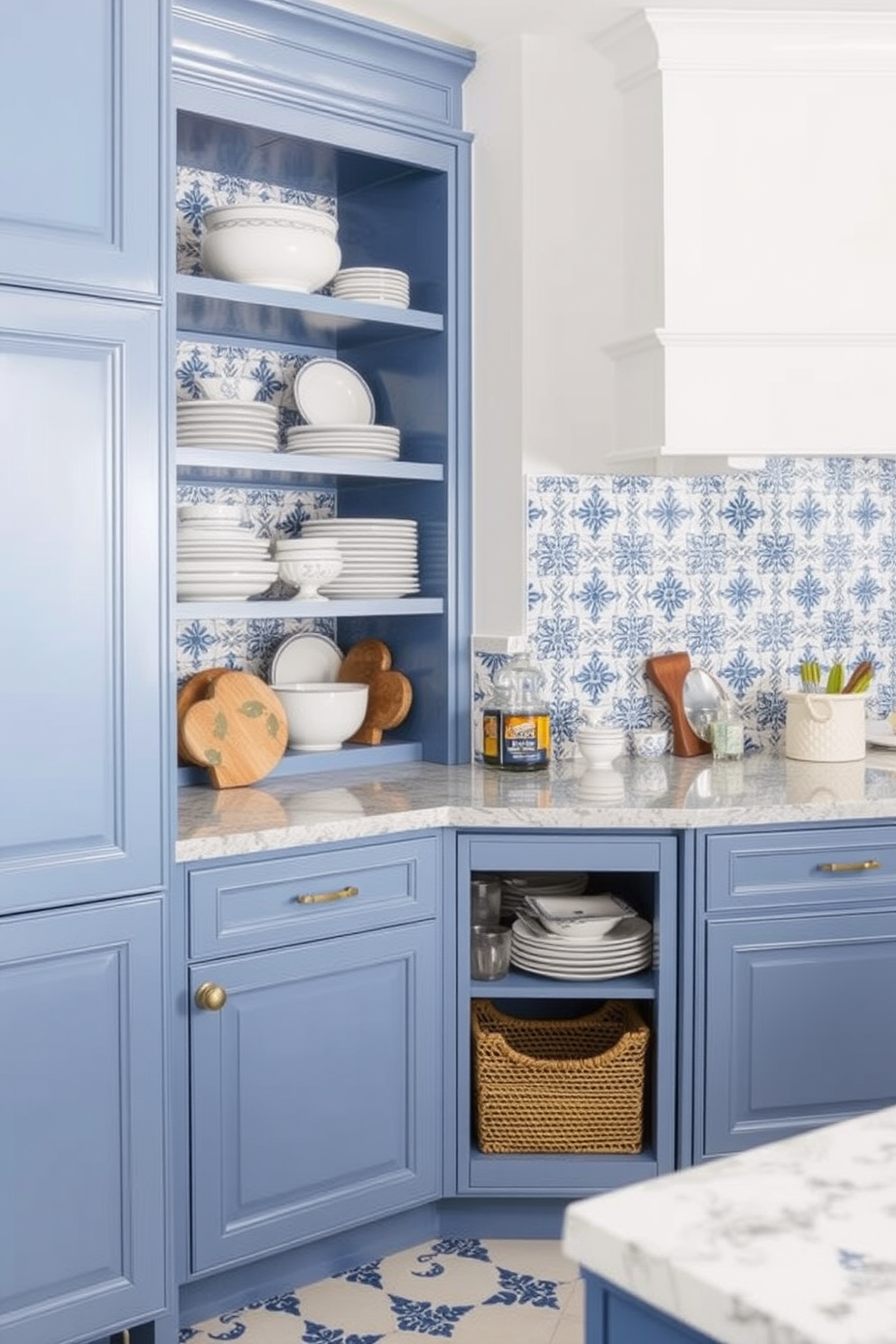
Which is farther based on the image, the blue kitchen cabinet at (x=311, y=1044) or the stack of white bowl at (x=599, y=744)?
the stack of white bowl at (x=599, y=744)

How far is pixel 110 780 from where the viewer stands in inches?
92.3

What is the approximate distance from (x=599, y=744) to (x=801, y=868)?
47 cm

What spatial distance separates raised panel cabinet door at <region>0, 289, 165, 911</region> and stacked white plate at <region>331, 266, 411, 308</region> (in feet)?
3.13

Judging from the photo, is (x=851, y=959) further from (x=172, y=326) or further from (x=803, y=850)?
(x=172, y=326)

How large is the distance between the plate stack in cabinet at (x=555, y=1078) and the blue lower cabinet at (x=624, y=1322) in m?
1.78

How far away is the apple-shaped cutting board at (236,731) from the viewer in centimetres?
306

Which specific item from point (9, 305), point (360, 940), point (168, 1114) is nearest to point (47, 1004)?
point (168, 1114)

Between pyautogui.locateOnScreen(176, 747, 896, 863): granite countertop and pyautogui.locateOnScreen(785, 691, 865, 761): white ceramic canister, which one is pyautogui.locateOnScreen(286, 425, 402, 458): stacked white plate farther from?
pyautogui.locateOnScreen(785, 691, 865, 761): white ceramic canister

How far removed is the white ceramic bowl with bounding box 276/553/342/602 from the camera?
3.18 metres

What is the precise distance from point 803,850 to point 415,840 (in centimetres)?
78

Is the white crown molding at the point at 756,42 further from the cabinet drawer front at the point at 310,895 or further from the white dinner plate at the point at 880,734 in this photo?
the cabinet drawer front at the point at 310,895

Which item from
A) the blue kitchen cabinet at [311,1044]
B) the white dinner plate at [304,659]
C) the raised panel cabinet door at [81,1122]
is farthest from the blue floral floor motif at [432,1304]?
the white dinner plate at [304,659]

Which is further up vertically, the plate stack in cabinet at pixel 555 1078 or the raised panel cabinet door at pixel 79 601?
the raised panel cabinet door at pixel 79 601

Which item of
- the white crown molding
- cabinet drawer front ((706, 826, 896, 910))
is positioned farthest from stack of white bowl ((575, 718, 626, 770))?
the white crown molding
